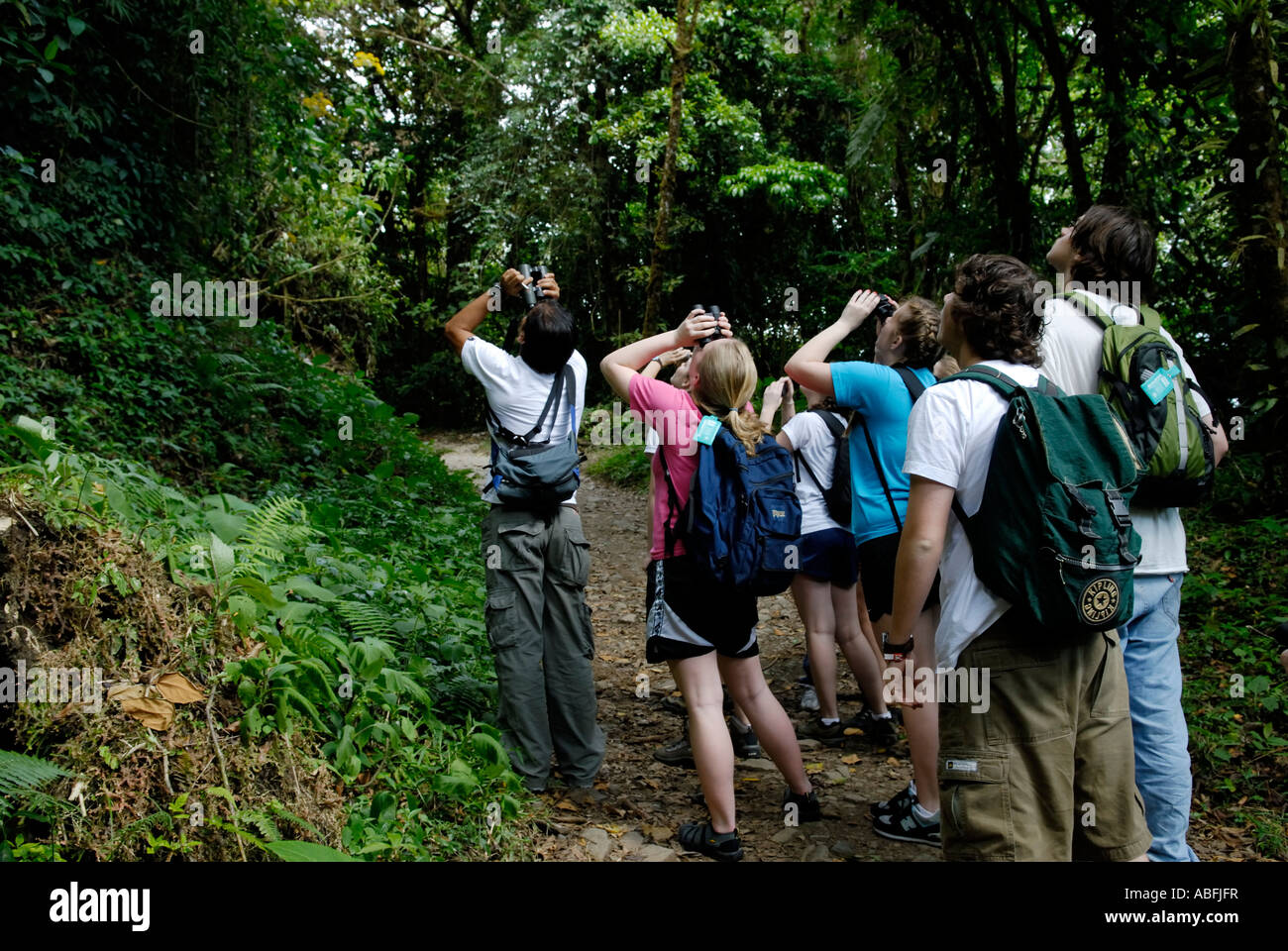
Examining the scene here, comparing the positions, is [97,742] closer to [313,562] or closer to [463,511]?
[313,562]

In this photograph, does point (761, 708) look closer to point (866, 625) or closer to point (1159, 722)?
point (1159, 722)

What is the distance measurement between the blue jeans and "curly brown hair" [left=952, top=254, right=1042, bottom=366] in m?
0.91

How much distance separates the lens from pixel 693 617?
3479 millimetres

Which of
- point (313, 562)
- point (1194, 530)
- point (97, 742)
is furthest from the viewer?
point (1194, 530)

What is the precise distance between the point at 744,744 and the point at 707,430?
2182 mm

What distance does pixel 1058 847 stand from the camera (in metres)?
2.21

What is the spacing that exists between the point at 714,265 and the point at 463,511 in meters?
11.7

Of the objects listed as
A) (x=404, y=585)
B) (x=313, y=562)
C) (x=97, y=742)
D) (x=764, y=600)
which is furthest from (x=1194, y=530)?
(x=97, y=742)

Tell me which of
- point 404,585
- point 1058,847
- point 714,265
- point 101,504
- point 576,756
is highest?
point 714,265

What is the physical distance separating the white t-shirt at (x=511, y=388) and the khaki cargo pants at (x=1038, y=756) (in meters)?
2.32

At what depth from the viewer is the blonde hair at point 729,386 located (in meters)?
3.52

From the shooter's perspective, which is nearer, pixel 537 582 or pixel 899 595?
pixel 899 595

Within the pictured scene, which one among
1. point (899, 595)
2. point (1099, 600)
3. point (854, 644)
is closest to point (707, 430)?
point (899, 595)

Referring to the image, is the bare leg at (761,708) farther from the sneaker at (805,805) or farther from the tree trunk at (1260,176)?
the tree trunk at (1260,176)
